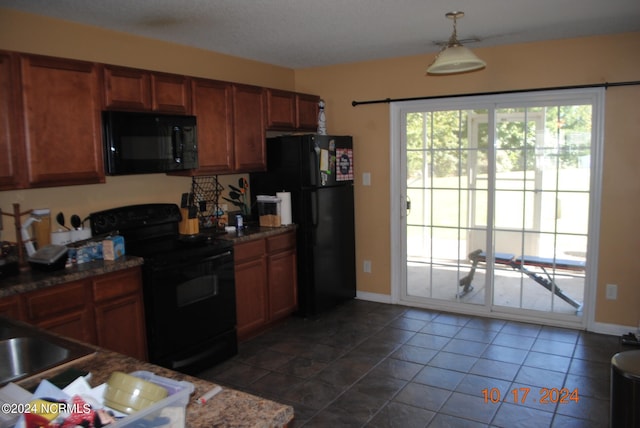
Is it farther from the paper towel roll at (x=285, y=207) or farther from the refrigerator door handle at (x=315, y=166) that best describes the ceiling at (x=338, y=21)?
the paper towel roll at (x=285, y=207)

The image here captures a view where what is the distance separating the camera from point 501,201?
4.34 m

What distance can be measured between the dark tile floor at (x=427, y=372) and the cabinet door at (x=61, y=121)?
1.65m

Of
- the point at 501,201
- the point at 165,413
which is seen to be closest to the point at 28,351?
the point at 165,413

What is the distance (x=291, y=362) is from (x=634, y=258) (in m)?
2.84

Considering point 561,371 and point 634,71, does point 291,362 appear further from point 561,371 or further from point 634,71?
point 634,71

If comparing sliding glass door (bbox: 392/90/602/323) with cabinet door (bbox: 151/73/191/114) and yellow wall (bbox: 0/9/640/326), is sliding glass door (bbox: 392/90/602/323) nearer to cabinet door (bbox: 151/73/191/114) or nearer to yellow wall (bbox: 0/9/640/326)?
yellow wall (bbox: 0/9/640/326)

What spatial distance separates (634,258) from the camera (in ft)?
12.7

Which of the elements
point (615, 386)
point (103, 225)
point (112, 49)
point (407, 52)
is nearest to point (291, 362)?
point (103, 225)

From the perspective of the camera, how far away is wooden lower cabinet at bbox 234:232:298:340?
388 cm

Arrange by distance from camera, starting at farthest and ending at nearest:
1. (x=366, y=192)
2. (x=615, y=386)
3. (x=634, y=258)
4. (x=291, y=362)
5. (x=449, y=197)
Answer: (x=366, y=192) → (x=449, y=197) → (x=634, y=258) → (x=291, y=362) → (x=615, y=386)

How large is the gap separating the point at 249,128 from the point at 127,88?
3.78ft

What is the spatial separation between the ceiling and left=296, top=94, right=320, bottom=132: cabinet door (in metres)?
0.54

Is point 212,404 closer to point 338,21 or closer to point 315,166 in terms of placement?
point 338,21

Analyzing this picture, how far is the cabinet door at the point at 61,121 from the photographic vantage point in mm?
2740
